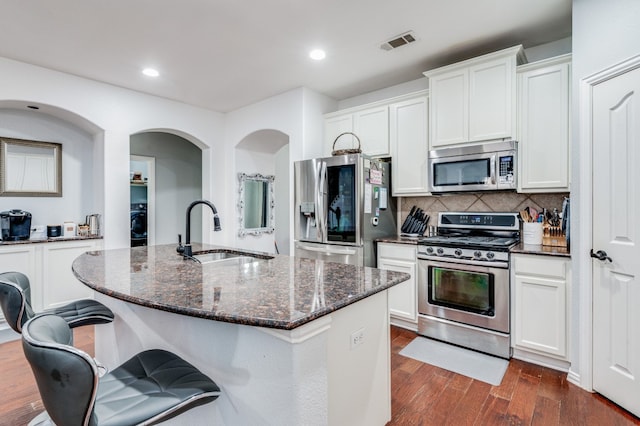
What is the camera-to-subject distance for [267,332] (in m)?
1.16

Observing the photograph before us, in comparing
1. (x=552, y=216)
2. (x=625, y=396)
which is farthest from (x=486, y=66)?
(x=625, y=396)

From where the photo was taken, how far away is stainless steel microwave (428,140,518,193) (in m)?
2.79

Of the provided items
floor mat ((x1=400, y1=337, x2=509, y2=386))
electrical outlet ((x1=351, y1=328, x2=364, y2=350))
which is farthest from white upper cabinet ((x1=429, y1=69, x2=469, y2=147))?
electrical outlet ((x1=351, y1=328, x2=364, y2=350))

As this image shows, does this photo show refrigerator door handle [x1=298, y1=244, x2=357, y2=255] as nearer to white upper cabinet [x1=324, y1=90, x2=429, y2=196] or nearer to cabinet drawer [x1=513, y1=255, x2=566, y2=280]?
white upper cabinet [x1=324, y1=90, x2=429, y2=196]

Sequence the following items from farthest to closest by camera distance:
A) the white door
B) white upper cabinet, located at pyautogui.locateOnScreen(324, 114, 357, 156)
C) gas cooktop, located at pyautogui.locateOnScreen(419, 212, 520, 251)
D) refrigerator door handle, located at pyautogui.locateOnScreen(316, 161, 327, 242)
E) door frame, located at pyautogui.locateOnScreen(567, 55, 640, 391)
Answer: white upper cabinet, located at pyautogui.locateOnScreen(324, 114, 357, 156) < refrigerator door handle, located at pyautogui.locateOnScreen(316, 161, 327, 242) < gas cooktop, located at pyautogui.locateOnScreen(419, 212, 520, 251) < door frame, located at pyautogui.locateOnScreen(567, 55, 640, 391) < the white door

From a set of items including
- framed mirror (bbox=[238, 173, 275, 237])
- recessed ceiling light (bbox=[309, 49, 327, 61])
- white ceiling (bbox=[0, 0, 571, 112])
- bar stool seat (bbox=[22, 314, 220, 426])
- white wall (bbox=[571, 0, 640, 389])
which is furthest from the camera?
framed mirror (bbox=[238, 173, 275, 237])

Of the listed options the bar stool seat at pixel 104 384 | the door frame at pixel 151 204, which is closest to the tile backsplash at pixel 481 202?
the bar stool seat at pixel 104 384

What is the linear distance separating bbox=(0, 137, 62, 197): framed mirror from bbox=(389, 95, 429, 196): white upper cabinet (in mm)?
3962

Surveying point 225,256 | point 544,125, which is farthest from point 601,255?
point 225,256

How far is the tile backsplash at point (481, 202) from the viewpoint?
9.61 ft

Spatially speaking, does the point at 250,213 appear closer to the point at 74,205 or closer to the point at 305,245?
the point at 305,245

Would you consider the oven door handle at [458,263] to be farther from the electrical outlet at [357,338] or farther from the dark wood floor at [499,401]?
the electrical outlet at [357,338]

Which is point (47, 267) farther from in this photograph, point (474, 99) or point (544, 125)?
point (544, 125)

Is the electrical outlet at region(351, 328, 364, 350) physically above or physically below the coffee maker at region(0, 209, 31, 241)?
below
